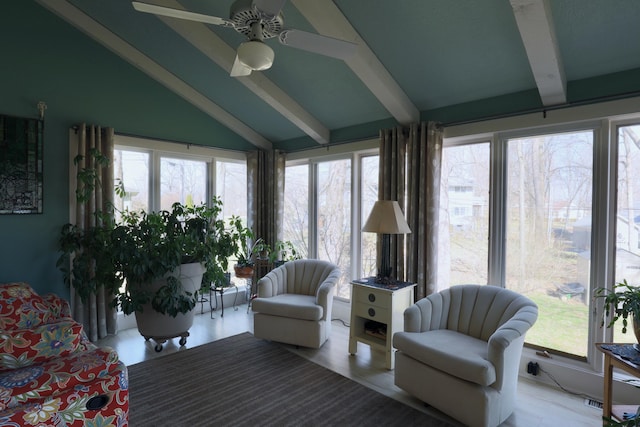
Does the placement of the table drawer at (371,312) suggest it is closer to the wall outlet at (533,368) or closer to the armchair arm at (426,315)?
the armchair arm at (426,315)

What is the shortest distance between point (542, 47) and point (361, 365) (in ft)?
9.43

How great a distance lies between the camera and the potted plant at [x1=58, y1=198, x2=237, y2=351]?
3287 millimetres

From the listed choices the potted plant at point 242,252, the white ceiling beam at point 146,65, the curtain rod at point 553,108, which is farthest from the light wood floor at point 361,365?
the white ceiling beam at point 146,65

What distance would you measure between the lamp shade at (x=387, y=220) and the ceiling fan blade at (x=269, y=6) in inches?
75.9

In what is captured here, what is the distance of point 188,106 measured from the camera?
4562mm

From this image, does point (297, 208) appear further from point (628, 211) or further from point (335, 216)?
point (628, 211)

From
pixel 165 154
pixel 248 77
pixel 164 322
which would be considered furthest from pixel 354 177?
pixel 164 322

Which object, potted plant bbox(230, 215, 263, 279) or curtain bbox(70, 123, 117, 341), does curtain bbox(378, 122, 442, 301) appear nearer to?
potted plant bbox(230, 215, 263, 279)

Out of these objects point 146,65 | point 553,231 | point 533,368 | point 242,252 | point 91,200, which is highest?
point 146,65

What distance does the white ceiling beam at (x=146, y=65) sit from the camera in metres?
3.36

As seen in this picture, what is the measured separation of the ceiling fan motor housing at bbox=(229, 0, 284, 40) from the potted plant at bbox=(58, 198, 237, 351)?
2.18 m

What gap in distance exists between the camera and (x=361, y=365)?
3.19m

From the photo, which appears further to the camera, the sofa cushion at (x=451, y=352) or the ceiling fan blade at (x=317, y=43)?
the sofa cushion at (x=451, y=352)

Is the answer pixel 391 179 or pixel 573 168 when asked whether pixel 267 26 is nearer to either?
pixel 391 179
